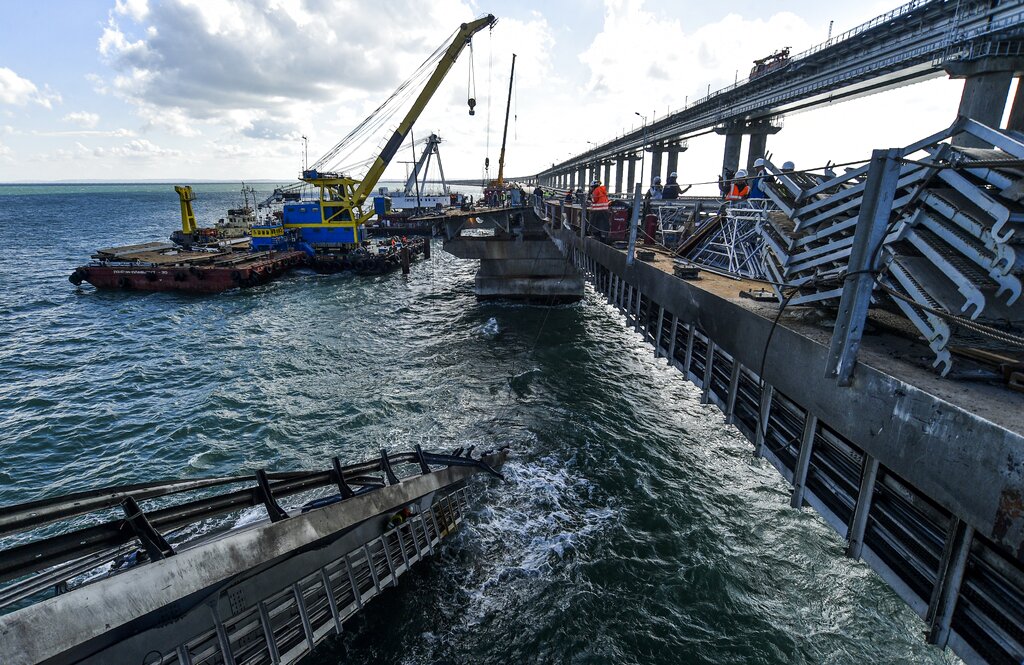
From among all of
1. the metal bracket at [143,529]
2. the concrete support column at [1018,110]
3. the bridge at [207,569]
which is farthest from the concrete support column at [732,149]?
the metal bracket at [143,529]

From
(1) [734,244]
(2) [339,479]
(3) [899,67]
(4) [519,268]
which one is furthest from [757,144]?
(2) [339,479]

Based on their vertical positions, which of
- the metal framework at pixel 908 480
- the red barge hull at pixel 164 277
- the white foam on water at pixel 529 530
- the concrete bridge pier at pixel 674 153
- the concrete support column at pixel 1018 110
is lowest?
the white foam on water at pixel 529 530

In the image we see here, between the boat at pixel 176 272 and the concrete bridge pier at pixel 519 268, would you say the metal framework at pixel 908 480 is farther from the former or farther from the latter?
the boat at pixel 176 272

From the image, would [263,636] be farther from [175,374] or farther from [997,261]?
[175,374]

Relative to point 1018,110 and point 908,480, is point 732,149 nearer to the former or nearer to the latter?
point 1018,110

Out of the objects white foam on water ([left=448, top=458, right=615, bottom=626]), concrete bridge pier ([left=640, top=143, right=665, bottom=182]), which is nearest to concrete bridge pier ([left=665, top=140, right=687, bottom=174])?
concrete bridge pier ([left=640, top=143, right=665, bottom=182])

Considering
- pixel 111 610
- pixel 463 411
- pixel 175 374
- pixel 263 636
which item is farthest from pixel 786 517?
pixel 175 374

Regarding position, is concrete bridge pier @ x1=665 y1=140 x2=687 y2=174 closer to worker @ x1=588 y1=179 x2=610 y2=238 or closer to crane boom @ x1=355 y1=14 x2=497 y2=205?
crane boom @ x1=355 y1=14 x2=497 y2=205

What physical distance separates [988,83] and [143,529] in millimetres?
37505

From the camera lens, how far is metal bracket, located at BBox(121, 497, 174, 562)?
4.83 metres

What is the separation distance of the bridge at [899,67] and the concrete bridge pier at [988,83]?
0.13ft

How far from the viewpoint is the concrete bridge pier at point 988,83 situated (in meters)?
22.7

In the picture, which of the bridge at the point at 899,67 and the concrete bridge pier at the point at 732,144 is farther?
the concrete bridge pier at the point at 732,144

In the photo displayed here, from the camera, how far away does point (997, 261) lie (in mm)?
4375
